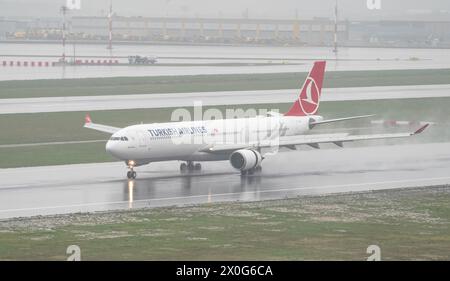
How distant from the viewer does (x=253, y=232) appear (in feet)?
153

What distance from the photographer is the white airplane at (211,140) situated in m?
63.8

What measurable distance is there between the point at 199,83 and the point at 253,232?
88.6 m

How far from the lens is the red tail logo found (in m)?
75.2

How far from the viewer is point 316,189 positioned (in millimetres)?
61281

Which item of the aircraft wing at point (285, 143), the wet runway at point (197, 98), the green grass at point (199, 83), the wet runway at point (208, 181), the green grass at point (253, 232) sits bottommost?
the green grass at point (253, 232)

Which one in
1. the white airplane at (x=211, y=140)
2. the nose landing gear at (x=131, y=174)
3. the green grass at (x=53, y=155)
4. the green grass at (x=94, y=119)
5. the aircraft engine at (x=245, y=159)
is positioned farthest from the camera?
the green grass at (x=94, y=119)

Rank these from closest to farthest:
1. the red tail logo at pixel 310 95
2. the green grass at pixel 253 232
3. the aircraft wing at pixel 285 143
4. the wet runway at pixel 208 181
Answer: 1. the green grass at pixel 253 232
2. the wet runway at pixel 208 181
3. the aircraft wing at pixel 285 143
4. the red tail logo at pixel 310 95

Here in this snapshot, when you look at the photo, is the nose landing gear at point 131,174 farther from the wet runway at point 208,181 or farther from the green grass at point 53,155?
the green grass at point 53,155

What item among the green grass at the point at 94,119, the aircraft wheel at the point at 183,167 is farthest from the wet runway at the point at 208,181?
the green grass at the point at 94,119

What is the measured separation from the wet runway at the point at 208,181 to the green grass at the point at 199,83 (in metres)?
49.1

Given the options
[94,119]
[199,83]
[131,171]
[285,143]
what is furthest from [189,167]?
[199,83]

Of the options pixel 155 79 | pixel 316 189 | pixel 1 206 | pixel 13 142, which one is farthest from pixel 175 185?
pixel 155 79
